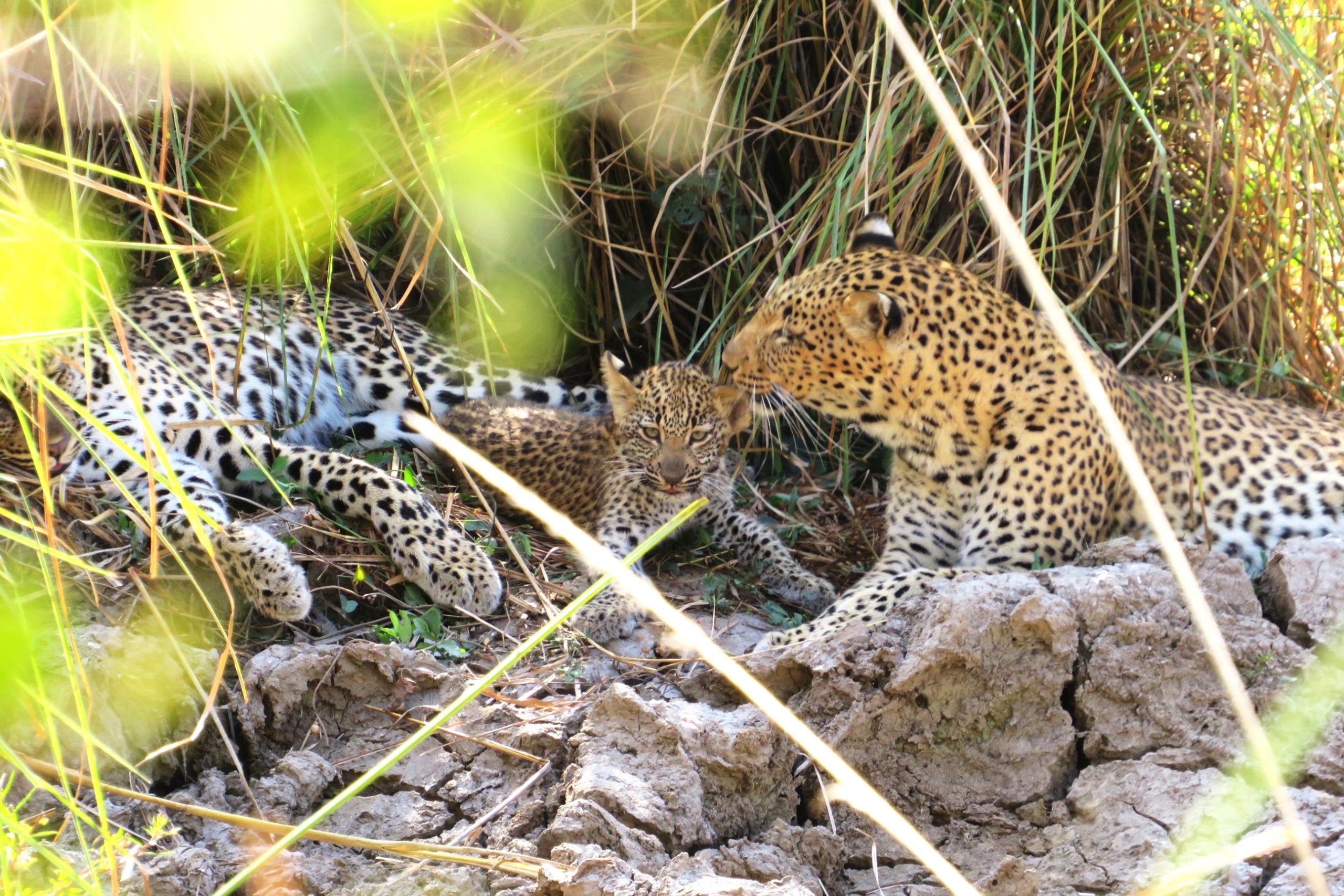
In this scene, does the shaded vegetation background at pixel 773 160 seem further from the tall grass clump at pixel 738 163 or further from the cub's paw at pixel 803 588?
the cub's paw at pixel 803 588

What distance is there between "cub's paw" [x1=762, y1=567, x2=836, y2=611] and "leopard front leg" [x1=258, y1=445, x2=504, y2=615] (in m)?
1.23

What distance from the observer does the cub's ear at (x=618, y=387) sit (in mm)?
6242

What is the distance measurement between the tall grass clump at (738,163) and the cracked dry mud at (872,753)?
3.56 feet

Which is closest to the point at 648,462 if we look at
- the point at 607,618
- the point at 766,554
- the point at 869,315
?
the point at 766,554

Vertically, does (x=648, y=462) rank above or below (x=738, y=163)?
below

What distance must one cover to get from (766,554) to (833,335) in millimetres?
1089

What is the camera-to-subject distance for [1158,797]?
12.2ft

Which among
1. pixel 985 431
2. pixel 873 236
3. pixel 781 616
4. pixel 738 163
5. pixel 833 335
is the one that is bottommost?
pixel 781 616

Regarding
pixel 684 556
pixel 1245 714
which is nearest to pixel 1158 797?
pixel 1245 714

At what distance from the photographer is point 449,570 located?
520cm

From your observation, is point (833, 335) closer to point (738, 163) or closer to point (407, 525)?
point (738, 163)

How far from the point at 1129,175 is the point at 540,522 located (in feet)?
10.9

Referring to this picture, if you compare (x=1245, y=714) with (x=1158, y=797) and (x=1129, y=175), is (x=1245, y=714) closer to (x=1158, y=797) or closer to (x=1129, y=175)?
(x=1158, y=797)

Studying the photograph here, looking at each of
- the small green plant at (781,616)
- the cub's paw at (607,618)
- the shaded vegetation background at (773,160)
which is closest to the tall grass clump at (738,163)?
the shaded vegetation background at (773,160)
